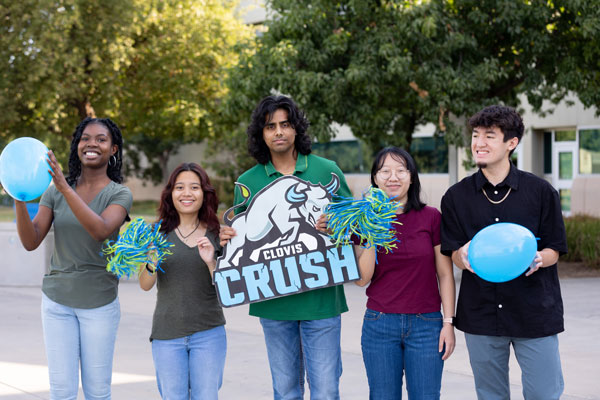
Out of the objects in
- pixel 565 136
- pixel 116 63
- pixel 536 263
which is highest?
pixel 116 63

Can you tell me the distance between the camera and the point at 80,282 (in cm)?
364

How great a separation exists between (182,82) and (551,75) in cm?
912

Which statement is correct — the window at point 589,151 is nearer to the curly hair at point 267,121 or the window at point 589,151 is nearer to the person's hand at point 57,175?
the curly hair at point 267,121

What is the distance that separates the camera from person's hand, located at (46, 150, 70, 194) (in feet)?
11.4

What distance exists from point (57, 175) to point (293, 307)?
1.29 metres

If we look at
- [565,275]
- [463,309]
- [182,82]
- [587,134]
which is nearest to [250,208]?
[463,309]

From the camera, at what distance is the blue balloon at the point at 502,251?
3096mm

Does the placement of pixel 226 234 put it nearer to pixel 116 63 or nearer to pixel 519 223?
pixel 519 223

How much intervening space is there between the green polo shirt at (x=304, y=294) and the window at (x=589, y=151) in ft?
62.7

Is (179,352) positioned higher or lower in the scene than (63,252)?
lower

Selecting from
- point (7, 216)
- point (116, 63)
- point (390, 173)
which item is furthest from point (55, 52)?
point (7, 216)

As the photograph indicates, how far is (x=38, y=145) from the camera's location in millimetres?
3566

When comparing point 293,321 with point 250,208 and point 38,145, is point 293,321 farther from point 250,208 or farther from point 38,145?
point 38,145

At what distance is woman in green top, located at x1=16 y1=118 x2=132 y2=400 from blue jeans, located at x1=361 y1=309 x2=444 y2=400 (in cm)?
132
